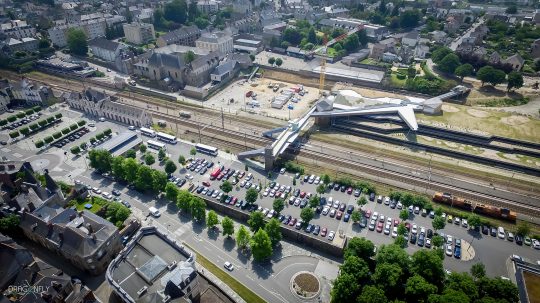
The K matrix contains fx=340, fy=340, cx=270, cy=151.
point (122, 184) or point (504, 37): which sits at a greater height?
point (504, 37)

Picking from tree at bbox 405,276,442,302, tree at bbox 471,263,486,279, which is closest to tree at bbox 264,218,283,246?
tree at bbox 405,276,442,302

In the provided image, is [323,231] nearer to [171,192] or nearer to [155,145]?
[171,192]

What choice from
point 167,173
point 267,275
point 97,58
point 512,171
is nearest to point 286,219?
point 267,275

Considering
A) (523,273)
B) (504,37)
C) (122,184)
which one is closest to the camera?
(523,273)

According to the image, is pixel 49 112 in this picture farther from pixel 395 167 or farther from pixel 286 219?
pixel 395 167

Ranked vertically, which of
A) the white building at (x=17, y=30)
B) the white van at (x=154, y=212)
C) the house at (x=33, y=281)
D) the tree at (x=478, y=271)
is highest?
the white building at (x=17, y=30)

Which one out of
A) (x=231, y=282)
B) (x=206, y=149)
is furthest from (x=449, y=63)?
(x=231, y=282)

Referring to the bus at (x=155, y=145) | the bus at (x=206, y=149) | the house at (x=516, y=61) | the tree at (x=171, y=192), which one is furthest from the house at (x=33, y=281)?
the house at (x=516, y=61)

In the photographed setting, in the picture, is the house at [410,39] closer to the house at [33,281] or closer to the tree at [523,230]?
the tree at [523,230]
